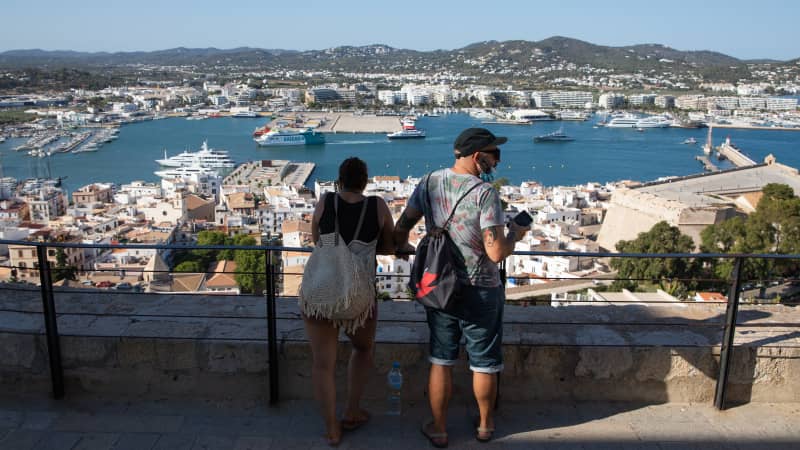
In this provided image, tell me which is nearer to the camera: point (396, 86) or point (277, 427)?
point (277, 427)

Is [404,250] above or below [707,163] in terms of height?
above

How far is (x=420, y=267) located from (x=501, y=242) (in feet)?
0.52

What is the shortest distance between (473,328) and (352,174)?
37cm

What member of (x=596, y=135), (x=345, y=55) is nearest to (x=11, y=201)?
(x=596, y=135)

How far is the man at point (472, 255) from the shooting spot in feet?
3.92

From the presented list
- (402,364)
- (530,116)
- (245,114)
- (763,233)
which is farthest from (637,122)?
(402,364)

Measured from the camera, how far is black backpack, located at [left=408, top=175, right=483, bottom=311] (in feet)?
3.94

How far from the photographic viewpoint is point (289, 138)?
44.6 meters

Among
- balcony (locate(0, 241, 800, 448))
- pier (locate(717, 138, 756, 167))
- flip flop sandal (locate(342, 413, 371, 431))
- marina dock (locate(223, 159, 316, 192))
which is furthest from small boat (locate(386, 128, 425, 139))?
flip flop sandal (locate(342, 413, 371, 431))

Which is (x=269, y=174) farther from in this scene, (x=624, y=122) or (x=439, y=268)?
(x=624, y=122)

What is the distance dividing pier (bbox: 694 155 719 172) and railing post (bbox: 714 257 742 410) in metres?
34.6

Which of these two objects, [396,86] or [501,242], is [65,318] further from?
[396,86]

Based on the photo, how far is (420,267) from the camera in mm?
1238

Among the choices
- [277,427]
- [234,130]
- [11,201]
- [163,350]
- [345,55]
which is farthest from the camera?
[345,55]
